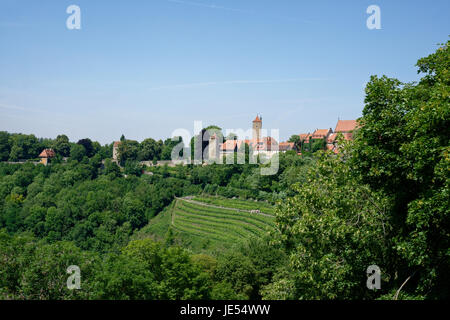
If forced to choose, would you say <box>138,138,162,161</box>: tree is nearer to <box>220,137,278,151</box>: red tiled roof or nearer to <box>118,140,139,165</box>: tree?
<box>118,140,139,165</box>: tree

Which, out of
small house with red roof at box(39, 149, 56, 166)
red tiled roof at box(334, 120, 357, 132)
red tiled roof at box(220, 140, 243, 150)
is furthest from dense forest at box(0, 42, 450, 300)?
small house with red roof at box(39, 149, 56, 166)

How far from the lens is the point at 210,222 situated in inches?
1529

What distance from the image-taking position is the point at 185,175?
5931 cm

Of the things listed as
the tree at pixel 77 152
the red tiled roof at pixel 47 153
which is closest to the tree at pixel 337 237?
the tree at pixel 77 152

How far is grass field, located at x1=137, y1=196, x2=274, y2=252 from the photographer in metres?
33.9

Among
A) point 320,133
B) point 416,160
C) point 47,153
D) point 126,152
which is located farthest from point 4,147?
point 416,160

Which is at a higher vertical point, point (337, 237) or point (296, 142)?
point (296, 142)

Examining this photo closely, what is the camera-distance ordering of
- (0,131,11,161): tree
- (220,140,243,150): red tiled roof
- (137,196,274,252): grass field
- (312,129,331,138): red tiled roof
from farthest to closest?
(0,131,11,161): tree
(312,129,331,138): red tiled roof
(220,140,243,150): red tiled roof
(137,196,274,252): grass field

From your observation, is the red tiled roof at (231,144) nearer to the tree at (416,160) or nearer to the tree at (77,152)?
the tree at (77,152)

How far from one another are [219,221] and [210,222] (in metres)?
0.96

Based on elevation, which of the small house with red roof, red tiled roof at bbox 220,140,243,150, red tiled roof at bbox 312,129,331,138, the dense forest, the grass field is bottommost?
the grass field

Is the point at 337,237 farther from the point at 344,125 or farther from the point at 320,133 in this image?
the point at 320,133
